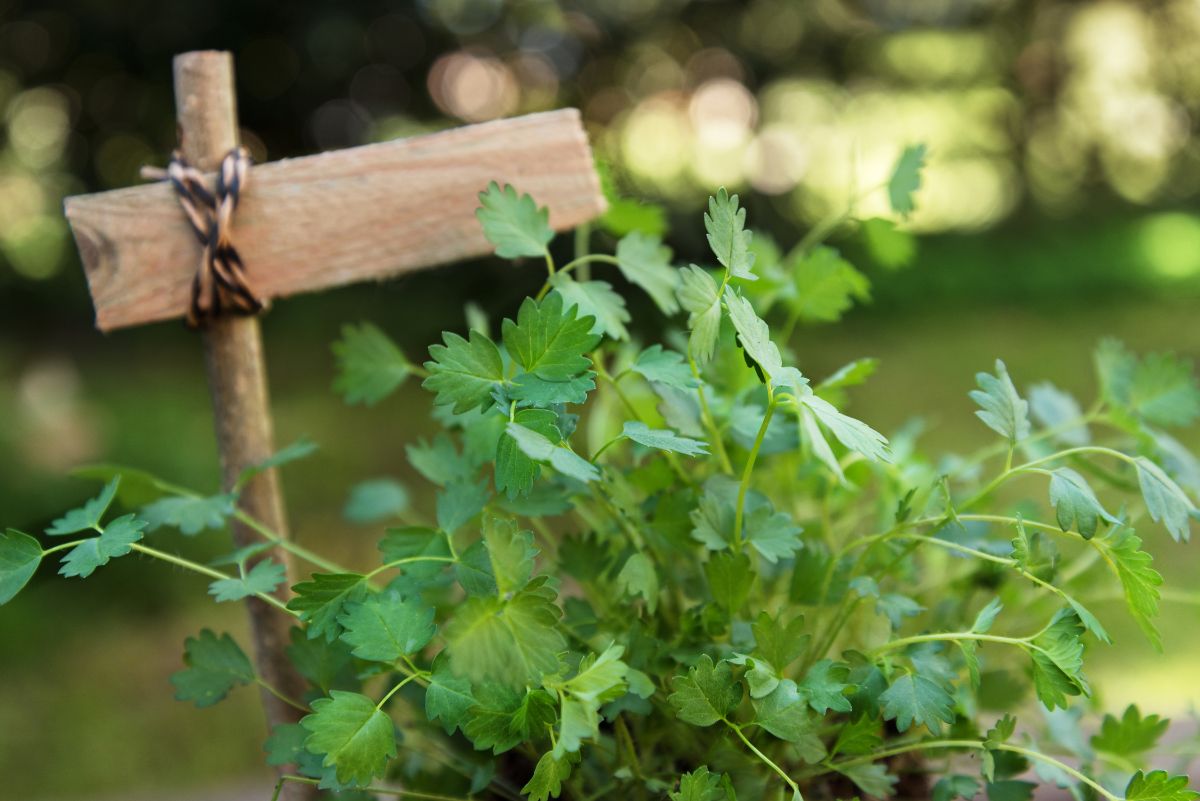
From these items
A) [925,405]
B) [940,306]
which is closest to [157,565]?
[925,405]

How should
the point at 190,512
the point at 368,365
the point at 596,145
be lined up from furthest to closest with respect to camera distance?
1. the point at 596,145
2. the point at 368,365
3. the point at 190,512

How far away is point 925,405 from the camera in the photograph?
379cm

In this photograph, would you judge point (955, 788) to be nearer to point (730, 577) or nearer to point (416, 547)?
point (730, 577)

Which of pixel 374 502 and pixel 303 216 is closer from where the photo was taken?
pixel 303 216

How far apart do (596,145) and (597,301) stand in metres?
2.27

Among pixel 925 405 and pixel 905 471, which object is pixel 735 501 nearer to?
pixel 905 471

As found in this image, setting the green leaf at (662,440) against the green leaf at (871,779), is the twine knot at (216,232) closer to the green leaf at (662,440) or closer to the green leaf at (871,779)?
the green leaf at (662,440)

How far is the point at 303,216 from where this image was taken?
2.31 feet

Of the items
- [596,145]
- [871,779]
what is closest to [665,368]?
[871,779]

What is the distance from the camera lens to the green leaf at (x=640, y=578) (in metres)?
0.56

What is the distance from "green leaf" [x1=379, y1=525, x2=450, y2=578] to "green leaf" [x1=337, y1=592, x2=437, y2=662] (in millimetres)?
54

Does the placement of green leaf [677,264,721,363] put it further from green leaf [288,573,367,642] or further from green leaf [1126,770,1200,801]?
green leaf [1126,770,1200,801]

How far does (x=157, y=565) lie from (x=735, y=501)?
226cm

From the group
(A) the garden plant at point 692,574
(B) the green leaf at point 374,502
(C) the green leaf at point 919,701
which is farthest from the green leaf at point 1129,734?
(B) the green leaf at point 374,502
